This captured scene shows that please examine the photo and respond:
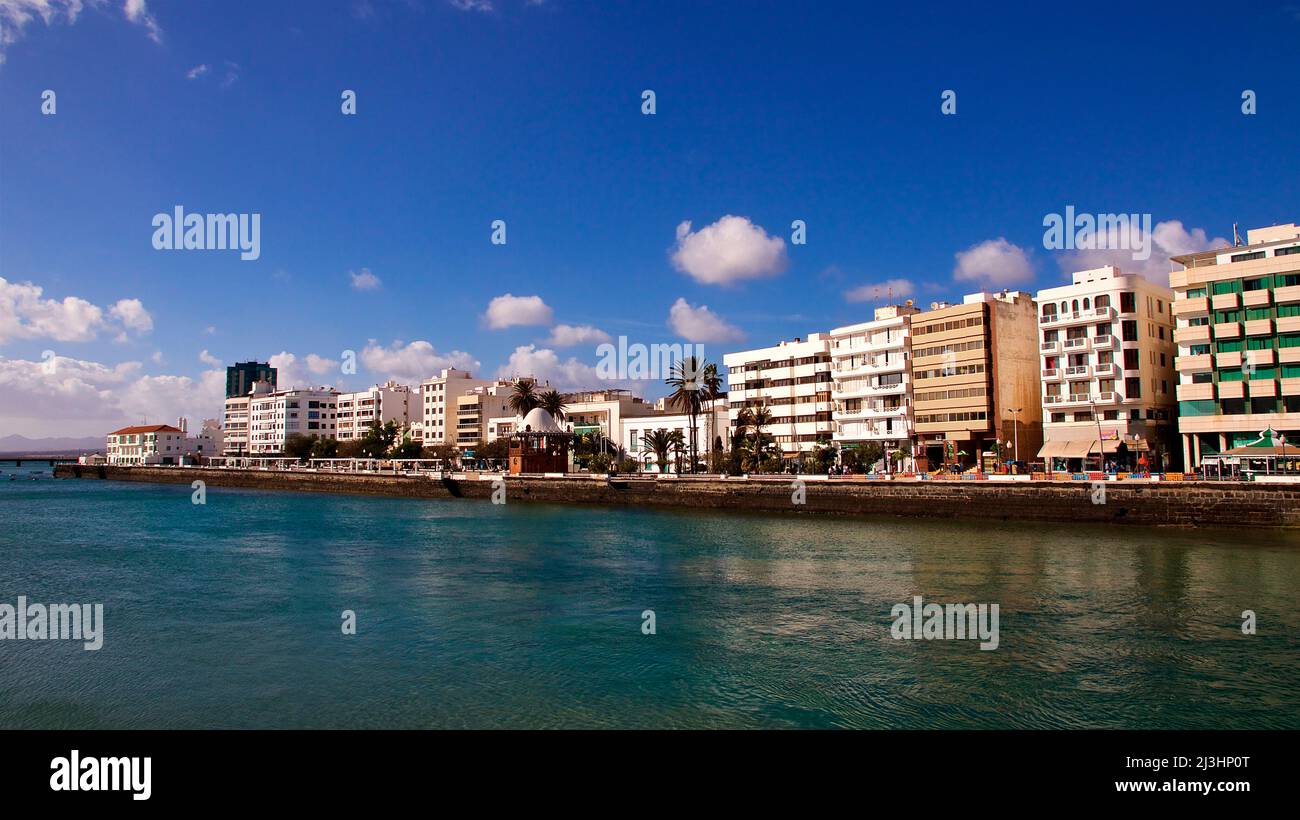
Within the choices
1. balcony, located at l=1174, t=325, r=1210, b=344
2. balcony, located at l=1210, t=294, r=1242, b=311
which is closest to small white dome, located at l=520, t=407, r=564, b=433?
balcony, located at l=1174, t=325, r=1210, b=344

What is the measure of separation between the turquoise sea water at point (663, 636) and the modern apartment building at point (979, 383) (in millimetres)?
31784

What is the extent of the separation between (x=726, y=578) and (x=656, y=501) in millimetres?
48992

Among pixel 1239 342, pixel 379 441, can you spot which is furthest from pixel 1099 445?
pixel 379 441

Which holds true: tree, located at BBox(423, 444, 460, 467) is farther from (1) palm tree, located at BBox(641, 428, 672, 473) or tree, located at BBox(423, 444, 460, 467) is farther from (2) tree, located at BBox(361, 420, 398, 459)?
(1) palm tree, located at BBox(641, 428, 672, 473)

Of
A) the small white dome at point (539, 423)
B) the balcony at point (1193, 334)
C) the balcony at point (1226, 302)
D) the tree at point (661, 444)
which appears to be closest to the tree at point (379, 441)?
the small white dome at point (539, 423)

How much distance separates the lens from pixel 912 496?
6469 centimetres

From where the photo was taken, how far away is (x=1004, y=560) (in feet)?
128

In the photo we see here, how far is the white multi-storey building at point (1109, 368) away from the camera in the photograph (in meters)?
69.9

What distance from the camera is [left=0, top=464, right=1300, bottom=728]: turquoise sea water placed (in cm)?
1781

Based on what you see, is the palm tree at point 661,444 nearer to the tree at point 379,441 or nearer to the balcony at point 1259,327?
the balcony at point 1259,327

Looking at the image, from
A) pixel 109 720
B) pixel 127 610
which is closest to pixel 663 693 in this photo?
pixel 109 720

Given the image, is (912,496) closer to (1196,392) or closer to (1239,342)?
(1196,392)

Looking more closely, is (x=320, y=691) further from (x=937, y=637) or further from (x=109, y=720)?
(x=937, y=637)

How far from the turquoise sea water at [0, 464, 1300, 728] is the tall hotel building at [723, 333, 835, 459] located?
49.0m
